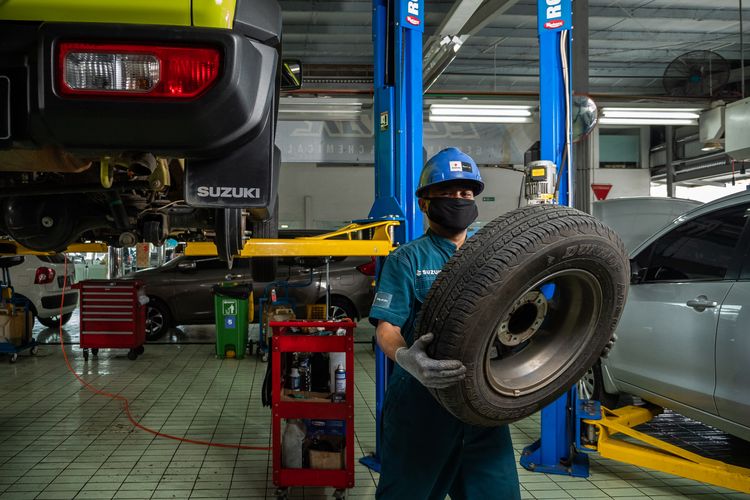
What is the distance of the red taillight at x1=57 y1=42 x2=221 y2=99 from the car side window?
259 cm

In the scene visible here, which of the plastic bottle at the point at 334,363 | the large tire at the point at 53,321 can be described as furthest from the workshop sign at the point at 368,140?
the plastic bottle at the point at 334,363

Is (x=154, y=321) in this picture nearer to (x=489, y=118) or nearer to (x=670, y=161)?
(x=489, y=118)

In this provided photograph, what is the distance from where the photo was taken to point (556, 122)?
3.25 m

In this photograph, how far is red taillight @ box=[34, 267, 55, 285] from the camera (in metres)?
7.48

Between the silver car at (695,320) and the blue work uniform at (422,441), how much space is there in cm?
137

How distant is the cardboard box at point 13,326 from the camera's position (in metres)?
6.10

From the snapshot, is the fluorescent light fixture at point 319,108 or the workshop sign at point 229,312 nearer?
the fluorescent light fixture at point 319,108

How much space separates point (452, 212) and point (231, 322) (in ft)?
16.9

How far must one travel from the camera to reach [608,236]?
1.62 metres

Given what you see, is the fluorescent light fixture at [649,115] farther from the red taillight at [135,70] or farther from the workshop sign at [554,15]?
the red taillight at [135,70]

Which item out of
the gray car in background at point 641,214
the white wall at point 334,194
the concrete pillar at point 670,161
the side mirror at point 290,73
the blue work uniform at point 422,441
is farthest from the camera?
the white wall at point 334,194

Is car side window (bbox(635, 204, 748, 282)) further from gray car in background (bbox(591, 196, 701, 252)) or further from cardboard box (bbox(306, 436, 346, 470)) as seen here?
cardboard box (bbox(306, 436, 346, 470))

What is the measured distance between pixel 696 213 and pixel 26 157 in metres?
3.11

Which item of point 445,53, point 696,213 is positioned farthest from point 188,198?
point 445,53
